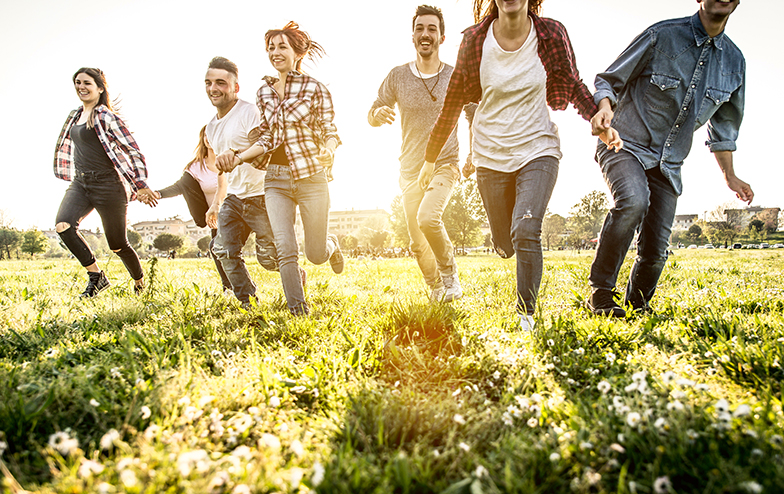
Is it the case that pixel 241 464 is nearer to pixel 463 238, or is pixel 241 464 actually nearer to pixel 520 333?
pixel 520 333

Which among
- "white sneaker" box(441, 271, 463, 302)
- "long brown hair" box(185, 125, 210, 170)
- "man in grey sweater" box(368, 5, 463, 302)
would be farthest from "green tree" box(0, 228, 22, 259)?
"white sneaker" box(441, 271, 463, 302)

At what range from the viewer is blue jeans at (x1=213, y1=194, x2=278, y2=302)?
4.34 metres

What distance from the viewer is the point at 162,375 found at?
5.86ft

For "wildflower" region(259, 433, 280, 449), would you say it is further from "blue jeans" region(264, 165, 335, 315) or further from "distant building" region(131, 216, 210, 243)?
"distant building" region(131, 216, 210, 243)

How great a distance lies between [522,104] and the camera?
319cm

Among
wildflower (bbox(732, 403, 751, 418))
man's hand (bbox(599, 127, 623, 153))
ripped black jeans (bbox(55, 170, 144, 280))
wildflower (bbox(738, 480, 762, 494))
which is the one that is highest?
man's hand (bbox(599, 127, 623, 153))

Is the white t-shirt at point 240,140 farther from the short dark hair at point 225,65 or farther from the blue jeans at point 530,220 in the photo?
the blue jeans at point 530,220

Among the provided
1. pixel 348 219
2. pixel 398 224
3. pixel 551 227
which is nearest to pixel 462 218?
pixel 398 224

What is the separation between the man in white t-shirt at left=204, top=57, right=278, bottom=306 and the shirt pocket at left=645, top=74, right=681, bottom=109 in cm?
381

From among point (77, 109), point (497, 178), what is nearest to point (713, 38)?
point (497, 178)

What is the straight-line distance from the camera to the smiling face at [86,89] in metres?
5.07

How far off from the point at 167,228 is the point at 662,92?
189 meters

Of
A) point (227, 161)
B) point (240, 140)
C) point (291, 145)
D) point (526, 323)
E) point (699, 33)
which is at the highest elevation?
point (699, 33)

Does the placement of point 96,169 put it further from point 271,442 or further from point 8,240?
point 8,240
